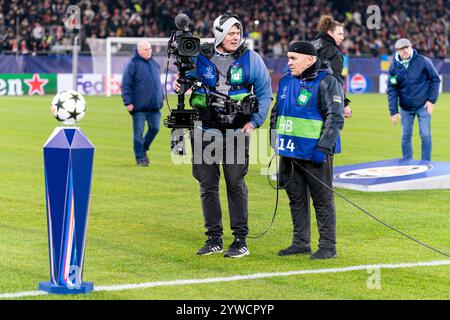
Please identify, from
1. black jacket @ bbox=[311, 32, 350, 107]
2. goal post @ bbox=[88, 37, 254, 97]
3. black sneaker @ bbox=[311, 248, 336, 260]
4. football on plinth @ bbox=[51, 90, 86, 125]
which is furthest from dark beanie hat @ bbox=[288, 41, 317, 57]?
goal post @ bbox=[88, 37, 254, 97]

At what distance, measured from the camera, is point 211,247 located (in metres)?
9.88

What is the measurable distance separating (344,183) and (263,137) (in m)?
6.10

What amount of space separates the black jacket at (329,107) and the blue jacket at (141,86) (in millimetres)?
7908

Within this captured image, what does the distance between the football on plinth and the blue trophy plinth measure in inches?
4.2

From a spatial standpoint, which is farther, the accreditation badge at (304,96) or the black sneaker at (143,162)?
the black sneaker at (143,162)

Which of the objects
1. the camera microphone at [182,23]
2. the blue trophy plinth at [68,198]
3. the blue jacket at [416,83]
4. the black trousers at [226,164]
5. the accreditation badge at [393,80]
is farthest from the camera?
the accreditation badge at [393,80]

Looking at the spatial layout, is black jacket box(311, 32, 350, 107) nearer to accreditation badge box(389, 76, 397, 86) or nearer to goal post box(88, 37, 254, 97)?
accreditation badge box(389, 76, 397, 86)

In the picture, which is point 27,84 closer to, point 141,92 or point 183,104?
point 141,92

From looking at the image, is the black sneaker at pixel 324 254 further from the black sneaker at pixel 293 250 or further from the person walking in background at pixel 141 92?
the person walking in background at pixel 141 92

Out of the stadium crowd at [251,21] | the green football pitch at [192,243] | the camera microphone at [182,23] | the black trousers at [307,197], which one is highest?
the stadium crowd at [251,21]

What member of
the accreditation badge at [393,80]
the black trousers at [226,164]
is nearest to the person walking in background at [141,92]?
the accreditation badge at [393,80]

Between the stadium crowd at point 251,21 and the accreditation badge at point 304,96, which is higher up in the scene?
the stadium crowd at point 251,21

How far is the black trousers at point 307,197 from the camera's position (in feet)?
32.0

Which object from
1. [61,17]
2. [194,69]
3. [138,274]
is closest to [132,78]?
[194,69]
